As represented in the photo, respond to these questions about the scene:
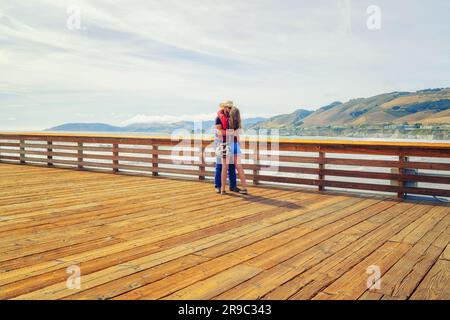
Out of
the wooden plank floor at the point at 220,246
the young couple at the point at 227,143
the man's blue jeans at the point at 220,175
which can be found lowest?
the wooden plank floor at the point at 220,246

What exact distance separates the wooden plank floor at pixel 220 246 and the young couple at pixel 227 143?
18.7 inches

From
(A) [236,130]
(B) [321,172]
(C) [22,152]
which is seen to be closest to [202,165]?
(A) [236,130]

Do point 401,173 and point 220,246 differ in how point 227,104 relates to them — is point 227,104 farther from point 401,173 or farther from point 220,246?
point 220,246

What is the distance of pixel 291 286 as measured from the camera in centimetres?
321

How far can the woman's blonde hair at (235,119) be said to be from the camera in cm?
767

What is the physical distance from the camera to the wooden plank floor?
3.17 meters

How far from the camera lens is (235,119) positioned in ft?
25.4

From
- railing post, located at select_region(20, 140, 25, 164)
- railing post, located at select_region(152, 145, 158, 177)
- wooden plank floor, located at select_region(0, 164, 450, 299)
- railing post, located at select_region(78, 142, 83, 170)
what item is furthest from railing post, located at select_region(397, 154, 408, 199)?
railing post, located at select_region(20, 140, 25, 164)

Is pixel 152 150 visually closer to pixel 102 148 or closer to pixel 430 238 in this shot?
pixel 102 148

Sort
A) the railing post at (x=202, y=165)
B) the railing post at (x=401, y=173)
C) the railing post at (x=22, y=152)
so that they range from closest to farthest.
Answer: the railing post at (x=401, y=173) → the railing post at (x=202, y=165) → the railing post at (x=22, y=152)

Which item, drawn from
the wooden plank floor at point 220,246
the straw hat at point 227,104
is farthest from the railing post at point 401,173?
the straw hat at point 227,104

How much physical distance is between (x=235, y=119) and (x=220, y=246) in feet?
12.5

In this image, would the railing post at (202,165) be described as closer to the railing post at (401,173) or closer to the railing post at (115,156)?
the railing post at (115,156)
